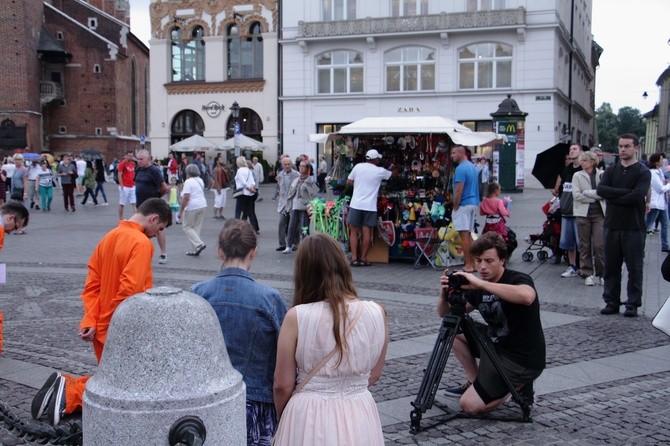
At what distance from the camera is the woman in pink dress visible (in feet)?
10.7

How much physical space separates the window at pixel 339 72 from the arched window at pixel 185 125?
29.4 feet

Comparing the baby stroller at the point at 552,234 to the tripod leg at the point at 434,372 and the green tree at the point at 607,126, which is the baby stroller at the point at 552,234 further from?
Answer: the green tree at the point at 607,126

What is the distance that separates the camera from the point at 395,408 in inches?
218

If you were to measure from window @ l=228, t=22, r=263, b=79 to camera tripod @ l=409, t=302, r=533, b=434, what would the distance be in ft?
136

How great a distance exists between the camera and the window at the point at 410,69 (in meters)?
40.3

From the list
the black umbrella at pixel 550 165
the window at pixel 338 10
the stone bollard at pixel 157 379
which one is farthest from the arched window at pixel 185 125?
the stone bollard at pixel 157 379

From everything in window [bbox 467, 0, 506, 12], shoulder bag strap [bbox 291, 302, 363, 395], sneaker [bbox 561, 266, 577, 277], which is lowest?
sneaker [bbox 561, 266, 577, 277]

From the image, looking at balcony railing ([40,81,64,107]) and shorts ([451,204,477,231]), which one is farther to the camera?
balcony railing ([40,81,64,107])

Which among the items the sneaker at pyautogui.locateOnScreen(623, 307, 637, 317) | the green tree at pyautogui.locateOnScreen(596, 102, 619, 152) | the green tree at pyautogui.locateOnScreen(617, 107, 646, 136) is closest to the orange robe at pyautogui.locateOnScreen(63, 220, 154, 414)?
the sneaker at pyautogui.locateOnScreen(623, 307, 637, 317)

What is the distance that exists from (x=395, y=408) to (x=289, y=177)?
9547 mm

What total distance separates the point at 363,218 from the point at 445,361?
7594 mm

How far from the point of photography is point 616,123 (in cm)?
14800

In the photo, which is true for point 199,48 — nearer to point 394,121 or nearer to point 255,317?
point 394,121

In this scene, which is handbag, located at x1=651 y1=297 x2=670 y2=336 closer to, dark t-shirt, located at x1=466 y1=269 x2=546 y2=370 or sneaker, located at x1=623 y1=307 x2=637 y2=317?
dark t-shirt, located at x1=466 y1=269 x2=546 y2=370
